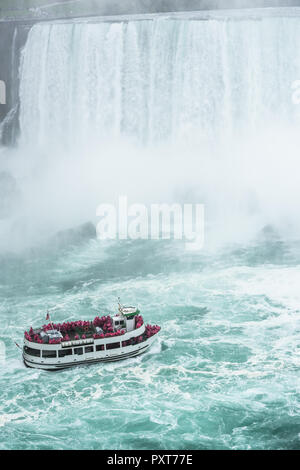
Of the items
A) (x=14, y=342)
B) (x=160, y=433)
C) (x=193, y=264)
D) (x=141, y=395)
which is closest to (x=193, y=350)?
(x=141, y=395)

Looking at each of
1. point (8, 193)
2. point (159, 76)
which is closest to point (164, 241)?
point (8, 193)

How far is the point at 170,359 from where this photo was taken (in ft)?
96.2

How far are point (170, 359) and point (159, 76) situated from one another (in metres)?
32.4

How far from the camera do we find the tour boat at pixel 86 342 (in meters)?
28.3

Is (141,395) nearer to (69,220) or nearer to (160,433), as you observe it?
(160,433)

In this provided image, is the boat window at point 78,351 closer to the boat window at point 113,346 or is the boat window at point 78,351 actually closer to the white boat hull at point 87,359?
the white boat hull at point 87,359

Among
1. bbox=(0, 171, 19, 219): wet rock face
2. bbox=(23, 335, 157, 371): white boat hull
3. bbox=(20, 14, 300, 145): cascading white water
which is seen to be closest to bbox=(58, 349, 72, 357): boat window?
bbox=(23, 335, 157, 371): white boat hull

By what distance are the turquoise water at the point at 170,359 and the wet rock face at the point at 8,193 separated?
9882 millimetres

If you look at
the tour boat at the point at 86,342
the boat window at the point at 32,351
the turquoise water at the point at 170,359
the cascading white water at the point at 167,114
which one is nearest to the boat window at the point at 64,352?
the tour boat at the point at 86,342

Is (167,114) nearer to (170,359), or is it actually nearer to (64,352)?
(170,359)

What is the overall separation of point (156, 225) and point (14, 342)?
22.1 meters

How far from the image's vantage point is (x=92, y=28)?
5444 cm

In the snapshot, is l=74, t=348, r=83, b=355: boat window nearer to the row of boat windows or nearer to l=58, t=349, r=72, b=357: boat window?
the row of boat windows

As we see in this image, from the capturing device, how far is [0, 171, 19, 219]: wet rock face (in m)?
53.5
